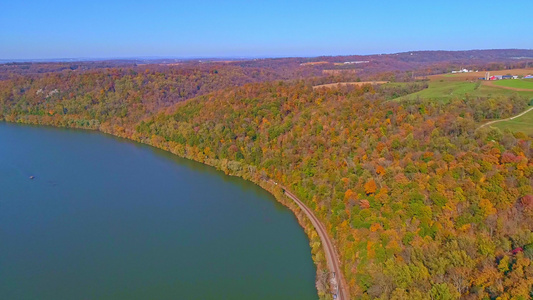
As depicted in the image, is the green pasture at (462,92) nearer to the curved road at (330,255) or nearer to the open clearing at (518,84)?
the open clearing at (518,84)

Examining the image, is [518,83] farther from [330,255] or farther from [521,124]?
[330,255]

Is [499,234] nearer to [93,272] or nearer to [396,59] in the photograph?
[93,272]

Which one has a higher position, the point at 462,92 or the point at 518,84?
the point at 518,84

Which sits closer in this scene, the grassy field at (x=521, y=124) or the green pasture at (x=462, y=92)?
the grassy field at (x=521, y=124)

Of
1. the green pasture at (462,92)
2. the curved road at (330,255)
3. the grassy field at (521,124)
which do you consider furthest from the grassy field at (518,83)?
the curved road at (330,255)

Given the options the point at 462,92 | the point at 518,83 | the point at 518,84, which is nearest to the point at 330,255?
the point at 462,92

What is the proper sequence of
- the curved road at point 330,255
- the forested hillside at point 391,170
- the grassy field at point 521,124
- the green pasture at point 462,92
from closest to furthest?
the forested hillside at point 391,170
the curved road at point 330,255
the grassy field at point 521,124
the green pasture at point 462,92
